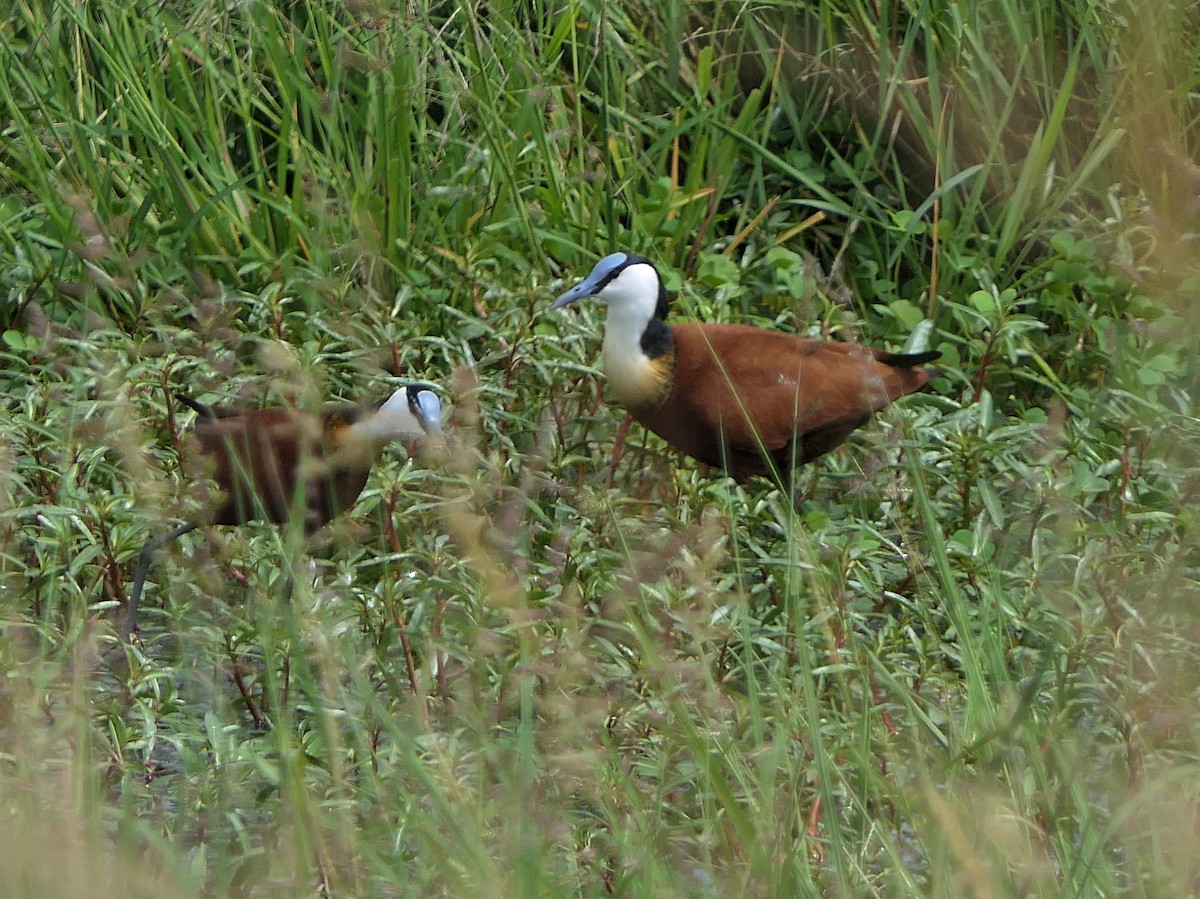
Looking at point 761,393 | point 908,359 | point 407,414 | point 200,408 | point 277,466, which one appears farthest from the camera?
point 908,359

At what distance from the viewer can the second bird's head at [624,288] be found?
12.4 ft

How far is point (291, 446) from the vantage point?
10.8 ft

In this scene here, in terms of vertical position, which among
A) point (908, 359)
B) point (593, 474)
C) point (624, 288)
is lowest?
point (593, 474)

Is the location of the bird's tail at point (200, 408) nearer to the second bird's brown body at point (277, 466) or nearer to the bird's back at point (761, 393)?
the second bird's brown body at point (277, 466)

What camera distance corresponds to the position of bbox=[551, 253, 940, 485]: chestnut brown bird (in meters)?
3.62

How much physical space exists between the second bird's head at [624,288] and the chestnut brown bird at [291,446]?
463 mm

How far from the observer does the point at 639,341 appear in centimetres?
372

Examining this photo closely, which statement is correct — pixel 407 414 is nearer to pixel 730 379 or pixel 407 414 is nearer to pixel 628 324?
pixel 628 324

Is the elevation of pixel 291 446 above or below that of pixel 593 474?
above

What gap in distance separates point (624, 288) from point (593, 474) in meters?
0.42

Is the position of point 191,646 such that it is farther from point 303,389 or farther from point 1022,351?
point 1022,351

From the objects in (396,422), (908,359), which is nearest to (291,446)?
(396,422)

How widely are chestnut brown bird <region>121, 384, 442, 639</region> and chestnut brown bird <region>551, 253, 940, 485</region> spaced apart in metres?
0.45

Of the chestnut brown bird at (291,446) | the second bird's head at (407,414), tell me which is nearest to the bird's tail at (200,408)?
the chestnut brown bird at (291,446)
